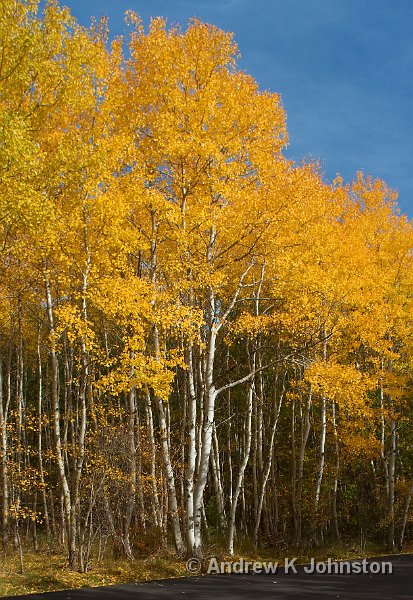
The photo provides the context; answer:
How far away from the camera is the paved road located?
7.16m

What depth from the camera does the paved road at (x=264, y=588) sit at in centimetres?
716

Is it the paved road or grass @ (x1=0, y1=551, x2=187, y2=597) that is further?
grass @ (x1=0, y1=551, x2=187, y2=597)

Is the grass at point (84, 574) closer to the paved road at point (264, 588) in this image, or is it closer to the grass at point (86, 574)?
the grass at point (86, 574)

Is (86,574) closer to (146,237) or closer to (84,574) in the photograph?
(84,574)

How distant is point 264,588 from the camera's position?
790cm

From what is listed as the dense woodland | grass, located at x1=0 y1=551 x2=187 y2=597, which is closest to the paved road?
grass, located at x1=0 y1=551 x2=187 y2=597

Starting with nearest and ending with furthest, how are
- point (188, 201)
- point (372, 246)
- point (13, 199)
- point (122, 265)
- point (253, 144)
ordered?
point (13, 199) → point (122, 265) → point (253, 144) → point (188, 201) → point (372, 246)

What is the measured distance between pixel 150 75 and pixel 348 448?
34.0 ft

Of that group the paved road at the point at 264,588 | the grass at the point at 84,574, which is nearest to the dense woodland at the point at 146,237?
the grass at the point at 84,574

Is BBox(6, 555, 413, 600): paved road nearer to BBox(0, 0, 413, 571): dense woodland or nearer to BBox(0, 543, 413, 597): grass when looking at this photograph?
BBox(0, 543, 413, 597): grass

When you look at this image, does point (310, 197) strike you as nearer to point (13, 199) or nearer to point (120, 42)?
point (120, 42)

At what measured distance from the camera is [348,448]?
50.8 feet

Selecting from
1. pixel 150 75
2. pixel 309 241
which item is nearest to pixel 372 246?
pixel 309 241

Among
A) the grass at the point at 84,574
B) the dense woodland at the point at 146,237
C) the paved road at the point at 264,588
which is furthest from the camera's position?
the dense woodland at the point at 146,237
